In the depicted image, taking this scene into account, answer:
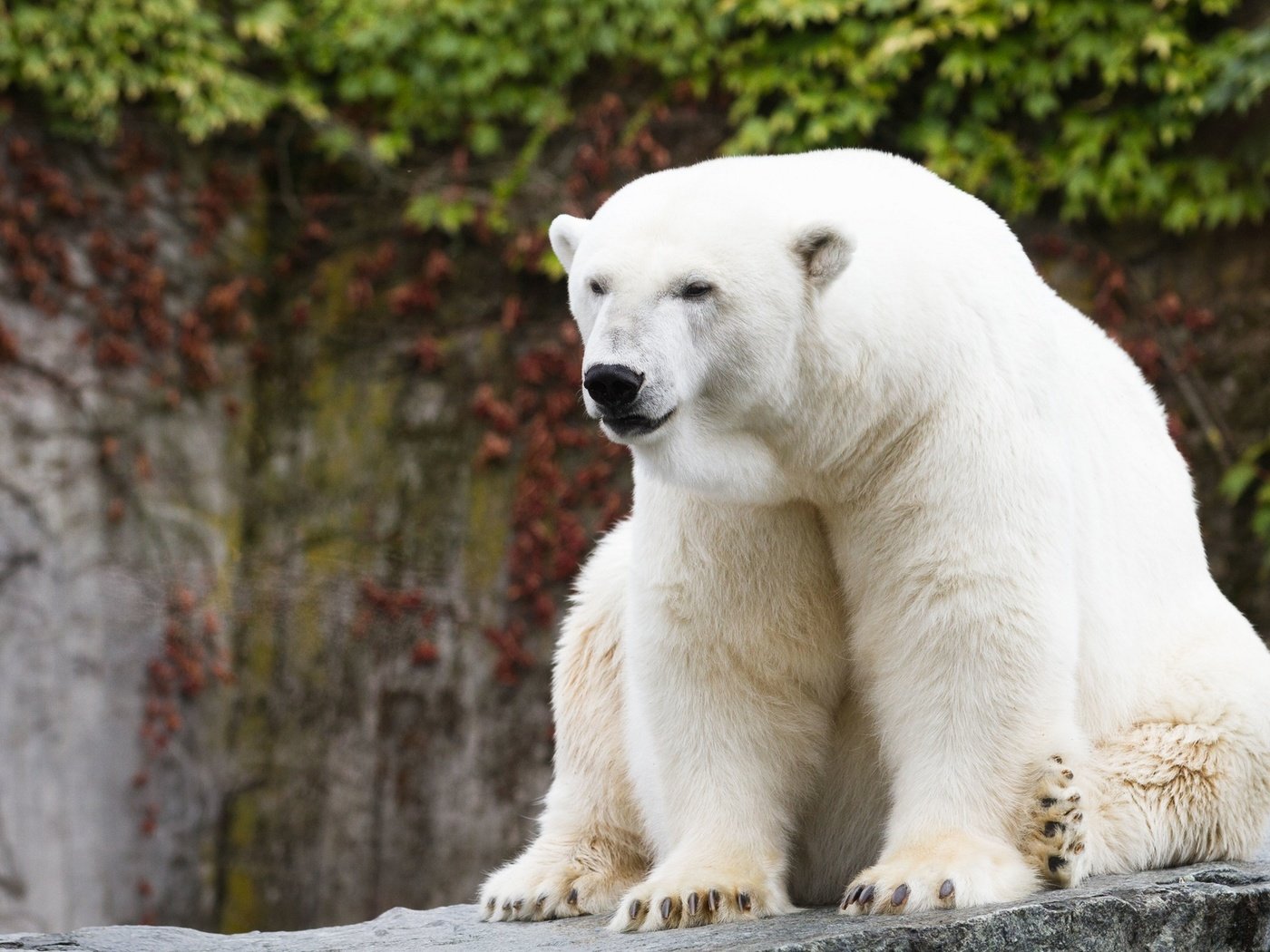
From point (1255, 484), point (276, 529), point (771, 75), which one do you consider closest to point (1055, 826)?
point (1255, 484)

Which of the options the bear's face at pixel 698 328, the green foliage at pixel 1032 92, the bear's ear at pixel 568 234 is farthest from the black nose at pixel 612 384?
the green foliage at pixel 1032 92

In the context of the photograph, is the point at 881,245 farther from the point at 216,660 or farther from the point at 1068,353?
the point at 216,660

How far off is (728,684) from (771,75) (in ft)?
15.9

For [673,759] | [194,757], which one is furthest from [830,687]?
[194,757]

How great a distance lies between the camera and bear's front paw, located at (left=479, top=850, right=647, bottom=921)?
3.50 metres

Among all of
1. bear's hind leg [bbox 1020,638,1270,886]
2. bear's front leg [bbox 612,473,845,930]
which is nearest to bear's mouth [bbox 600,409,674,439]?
bear's front leg [bbox 612,473,845,930]

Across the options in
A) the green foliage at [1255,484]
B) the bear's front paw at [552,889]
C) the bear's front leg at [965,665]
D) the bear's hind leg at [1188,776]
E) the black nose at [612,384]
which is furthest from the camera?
the green foliage at [1255,484]

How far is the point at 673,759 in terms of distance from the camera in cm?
315

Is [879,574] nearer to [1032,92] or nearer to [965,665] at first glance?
[965,665]

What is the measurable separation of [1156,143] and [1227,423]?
4.39 feet

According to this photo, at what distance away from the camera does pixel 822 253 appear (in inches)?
111

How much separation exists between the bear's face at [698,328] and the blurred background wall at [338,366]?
4.52m

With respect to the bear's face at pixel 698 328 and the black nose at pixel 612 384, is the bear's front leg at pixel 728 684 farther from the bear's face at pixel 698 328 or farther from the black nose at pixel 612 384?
the black nose at pixel 612 384

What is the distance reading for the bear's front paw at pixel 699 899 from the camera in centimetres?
292
